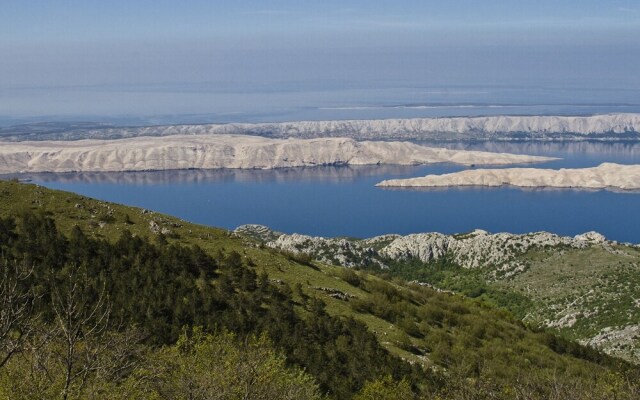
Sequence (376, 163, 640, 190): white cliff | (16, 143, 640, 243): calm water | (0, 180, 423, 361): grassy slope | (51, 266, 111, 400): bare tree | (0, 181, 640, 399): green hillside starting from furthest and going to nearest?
(376, 163, 640, 190): white cliff, (16, 143, 640, 243): calm water, (0, 180, 423, 361): grassy slope, (0, 181, 640, 399): green hillside, (51, 266, 111, 400): bare tree

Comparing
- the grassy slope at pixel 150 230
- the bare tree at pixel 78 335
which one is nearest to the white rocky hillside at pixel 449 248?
the grassy slope at pixel 150 230

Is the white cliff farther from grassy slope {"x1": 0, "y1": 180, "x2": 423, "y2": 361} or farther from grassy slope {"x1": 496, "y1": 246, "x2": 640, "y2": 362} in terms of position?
grassy slope {"x1": 0, "y1": 180, "x2": 423, "y2": 361}

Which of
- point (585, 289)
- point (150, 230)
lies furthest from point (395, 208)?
point (150, 230)

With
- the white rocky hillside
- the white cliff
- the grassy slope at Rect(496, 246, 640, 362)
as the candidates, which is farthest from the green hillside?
the white cliff

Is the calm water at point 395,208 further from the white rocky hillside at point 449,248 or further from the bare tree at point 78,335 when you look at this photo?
the bare tree at point 78,335

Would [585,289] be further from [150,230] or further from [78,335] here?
[78,335]

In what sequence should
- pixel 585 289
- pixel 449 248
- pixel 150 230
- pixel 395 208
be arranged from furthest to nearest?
pixel 395 208
pixel 449 248
pixel 585 289
pixel 150 230
